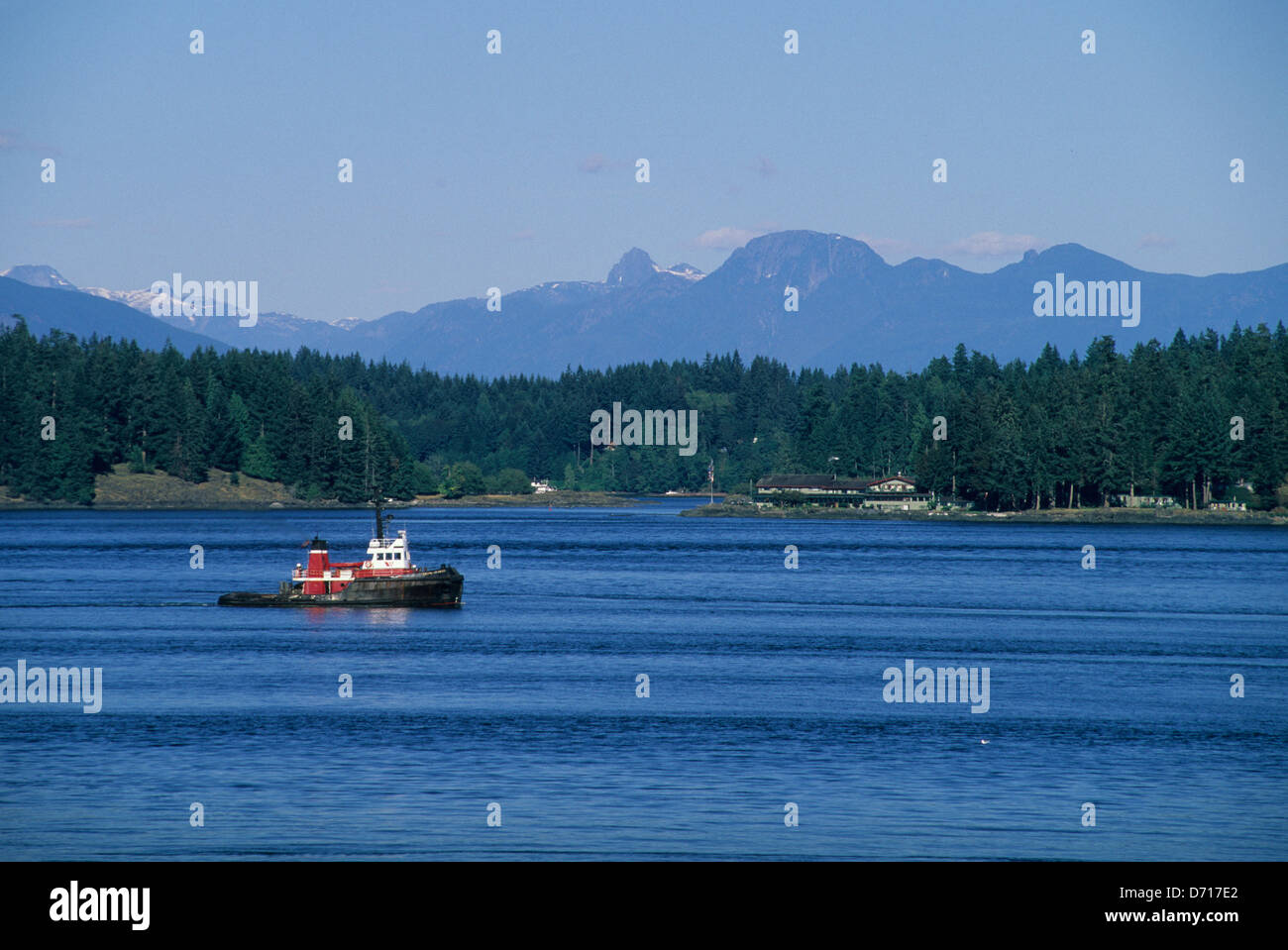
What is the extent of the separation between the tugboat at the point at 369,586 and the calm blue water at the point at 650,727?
5.05 feet

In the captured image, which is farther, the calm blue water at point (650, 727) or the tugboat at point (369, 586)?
the tugboat at point (369, 586)

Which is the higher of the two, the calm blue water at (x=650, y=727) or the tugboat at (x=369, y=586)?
the tugboat at (x=369, y=586)

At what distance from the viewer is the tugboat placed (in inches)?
3312

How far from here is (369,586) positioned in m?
84.1

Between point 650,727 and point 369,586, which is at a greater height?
point 369,586

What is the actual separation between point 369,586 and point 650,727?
142 feet

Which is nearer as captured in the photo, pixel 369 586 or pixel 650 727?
pixel 650 727

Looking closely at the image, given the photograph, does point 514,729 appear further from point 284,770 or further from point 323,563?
point 323,563

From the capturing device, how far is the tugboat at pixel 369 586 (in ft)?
276

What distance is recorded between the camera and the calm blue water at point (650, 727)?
30031mm

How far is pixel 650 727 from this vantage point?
44438 mm
